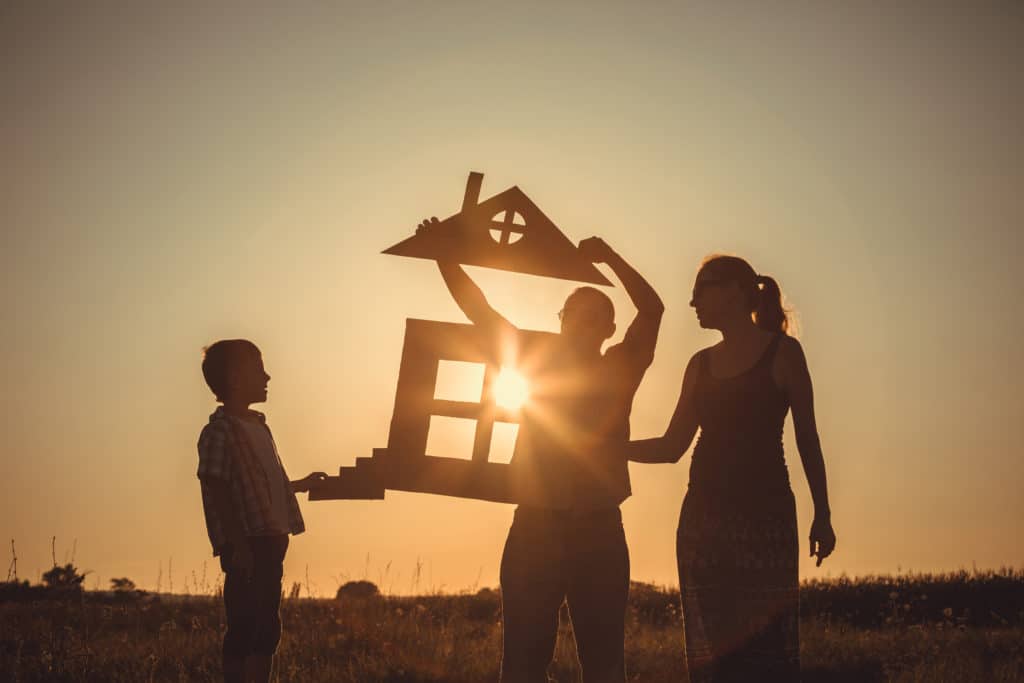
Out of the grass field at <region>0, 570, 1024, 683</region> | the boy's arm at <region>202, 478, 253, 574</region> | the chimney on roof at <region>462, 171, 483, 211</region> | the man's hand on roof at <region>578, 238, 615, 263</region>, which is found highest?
the chimney on roof at <region>462, 171, 483, 211</region>

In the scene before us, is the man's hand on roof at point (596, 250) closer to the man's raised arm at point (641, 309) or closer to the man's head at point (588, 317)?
the man's raised arm at point (641, 309)

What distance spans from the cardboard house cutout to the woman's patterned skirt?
1.79 m

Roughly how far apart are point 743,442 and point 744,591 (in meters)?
0.63

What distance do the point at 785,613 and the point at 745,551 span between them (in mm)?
299

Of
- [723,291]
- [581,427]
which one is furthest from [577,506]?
[723,291]

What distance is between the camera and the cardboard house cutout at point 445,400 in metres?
5.93

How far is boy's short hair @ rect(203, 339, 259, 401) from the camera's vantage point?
5.75 metres

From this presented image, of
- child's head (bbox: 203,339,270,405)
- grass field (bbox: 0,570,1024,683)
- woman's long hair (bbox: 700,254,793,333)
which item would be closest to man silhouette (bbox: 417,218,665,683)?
woman's long hair (bbox: 700,254,793,333)

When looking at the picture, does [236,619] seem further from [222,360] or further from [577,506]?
[577,506]

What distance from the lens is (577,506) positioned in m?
4.87

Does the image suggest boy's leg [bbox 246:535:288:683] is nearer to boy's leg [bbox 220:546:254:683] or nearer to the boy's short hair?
boy's leg [bbox 220:546:254:683]

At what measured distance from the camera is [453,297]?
225 inches

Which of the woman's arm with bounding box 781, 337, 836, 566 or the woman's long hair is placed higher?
the woman's long hair

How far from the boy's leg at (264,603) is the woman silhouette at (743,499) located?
8.08ft
